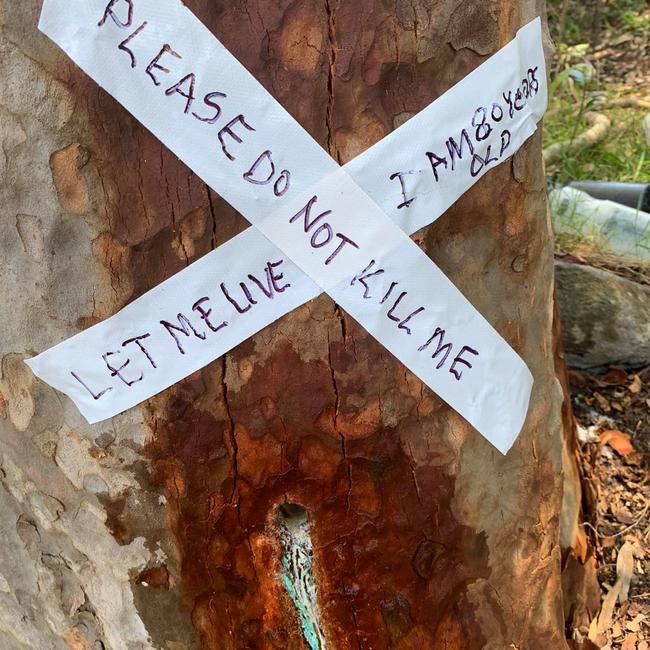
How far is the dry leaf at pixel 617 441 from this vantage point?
1.94 meters

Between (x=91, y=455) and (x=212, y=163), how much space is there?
44cm

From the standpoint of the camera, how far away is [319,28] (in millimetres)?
804

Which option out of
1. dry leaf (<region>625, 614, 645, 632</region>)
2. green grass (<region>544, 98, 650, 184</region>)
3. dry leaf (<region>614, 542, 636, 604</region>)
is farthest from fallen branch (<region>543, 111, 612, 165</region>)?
dry leaf (<region>625, 614, 645, 632</region>)

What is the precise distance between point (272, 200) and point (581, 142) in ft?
10.2

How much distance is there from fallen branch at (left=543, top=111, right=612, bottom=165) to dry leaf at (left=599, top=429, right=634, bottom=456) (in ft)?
5.78

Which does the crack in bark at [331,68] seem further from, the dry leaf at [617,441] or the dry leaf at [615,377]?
the dry leaf at [615,377]

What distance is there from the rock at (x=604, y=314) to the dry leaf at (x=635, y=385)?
57 mm

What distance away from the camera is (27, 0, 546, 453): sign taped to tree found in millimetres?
779

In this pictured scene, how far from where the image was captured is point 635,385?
6.87 ft

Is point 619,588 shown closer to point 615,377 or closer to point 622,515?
point 622,515

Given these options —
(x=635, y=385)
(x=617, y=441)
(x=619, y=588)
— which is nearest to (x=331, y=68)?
(x=619, y=588)

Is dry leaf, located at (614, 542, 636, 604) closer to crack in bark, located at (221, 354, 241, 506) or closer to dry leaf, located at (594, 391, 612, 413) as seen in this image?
dry leaf, located at (594, 391, 612, 413)

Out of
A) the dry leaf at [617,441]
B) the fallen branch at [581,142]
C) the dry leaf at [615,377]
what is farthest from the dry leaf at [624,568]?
the fallen branch at [581,142]

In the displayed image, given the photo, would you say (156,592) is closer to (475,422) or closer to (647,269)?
(475,422)
